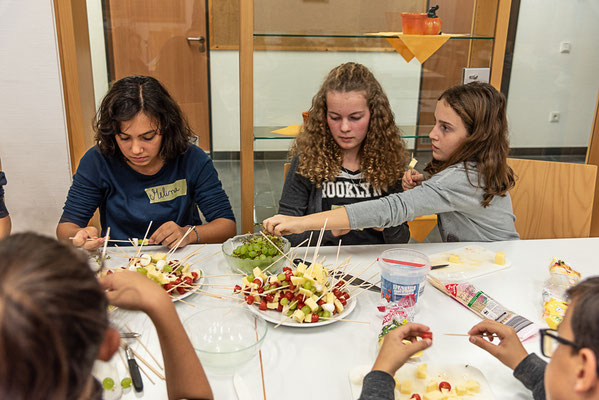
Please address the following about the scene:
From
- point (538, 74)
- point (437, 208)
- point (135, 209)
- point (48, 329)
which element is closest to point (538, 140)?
→ point (538, 74)

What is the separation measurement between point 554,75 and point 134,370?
348cm

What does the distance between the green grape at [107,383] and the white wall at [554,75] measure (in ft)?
10.5

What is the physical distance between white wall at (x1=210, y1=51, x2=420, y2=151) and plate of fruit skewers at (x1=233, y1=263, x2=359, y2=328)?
133 centimetres

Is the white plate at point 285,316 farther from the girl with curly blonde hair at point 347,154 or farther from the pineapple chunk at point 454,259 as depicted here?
the girl with curly blonde hair at point 347,154

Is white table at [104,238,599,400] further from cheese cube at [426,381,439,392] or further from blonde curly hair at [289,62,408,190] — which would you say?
blonde curly hair at [289,62,408,190]

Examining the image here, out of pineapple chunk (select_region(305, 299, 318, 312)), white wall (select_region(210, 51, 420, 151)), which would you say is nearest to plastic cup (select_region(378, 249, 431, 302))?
pineapple chunk (select_region(305, 299, 318, 312))

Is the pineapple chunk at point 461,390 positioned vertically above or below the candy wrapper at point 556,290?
below

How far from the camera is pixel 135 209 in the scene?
1925mm

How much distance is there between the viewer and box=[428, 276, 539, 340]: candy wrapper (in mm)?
1252

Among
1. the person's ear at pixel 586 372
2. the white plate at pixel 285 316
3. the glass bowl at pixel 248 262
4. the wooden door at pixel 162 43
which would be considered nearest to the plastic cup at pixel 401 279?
the white plate at pixel 285 316

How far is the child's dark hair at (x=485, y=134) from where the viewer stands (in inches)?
70.6

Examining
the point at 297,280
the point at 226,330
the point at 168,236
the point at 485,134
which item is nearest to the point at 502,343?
the point at 297,280

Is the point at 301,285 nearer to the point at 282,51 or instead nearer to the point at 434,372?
the point at 434,372

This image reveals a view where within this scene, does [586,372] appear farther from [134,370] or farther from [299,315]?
[134,370]
